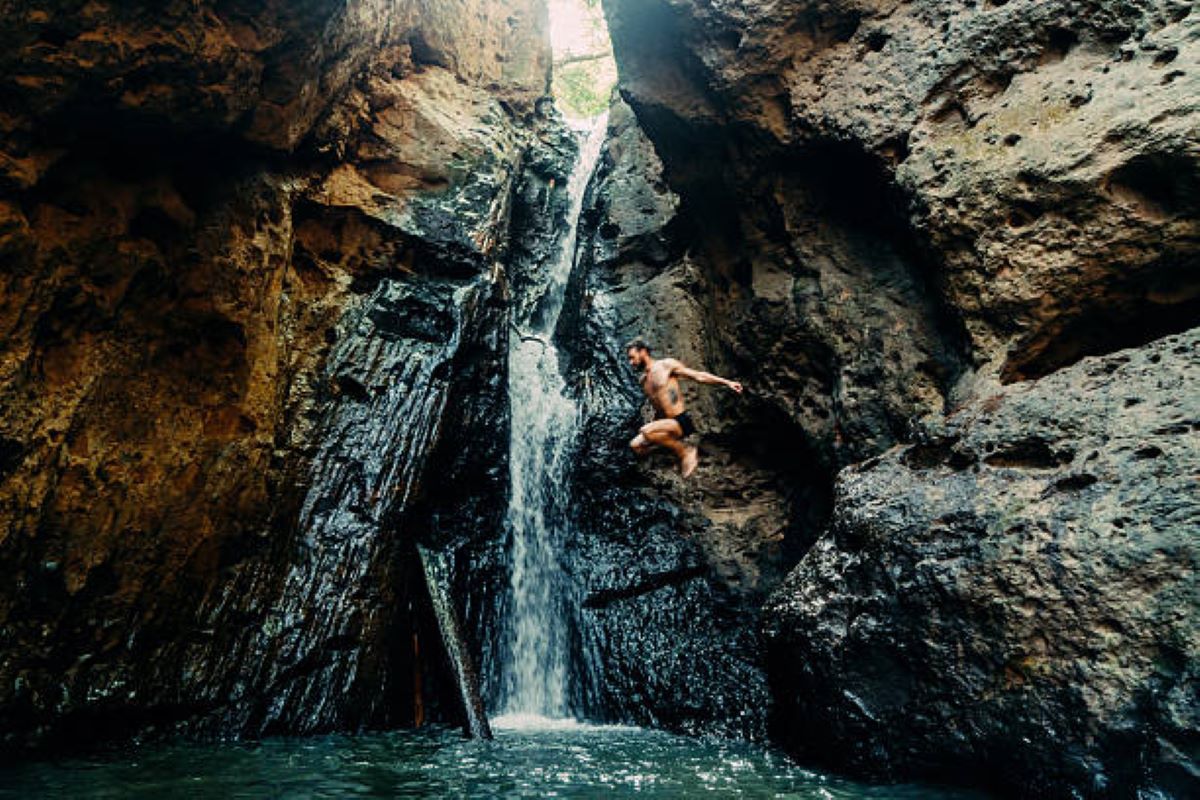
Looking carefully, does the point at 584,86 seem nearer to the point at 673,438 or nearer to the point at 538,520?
the point at 538,520

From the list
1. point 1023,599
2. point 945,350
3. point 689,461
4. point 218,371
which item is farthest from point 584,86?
point 1023,599

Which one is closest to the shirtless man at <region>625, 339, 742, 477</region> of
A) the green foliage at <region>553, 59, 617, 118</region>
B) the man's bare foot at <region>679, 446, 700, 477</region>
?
the man's bare foot at <region>679, 446, 700, 477</region>

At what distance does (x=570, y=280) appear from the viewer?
38.3ft

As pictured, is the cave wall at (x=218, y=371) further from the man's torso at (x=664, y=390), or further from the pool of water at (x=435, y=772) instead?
the man's torso at (x=664, y=390)

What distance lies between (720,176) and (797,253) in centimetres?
142

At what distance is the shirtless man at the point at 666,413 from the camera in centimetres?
756

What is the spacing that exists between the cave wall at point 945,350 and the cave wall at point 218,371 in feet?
9.53

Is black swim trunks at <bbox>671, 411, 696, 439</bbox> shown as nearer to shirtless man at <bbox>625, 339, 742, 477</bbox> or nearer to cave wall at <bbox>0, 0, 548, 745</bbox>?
shirtless man at <bbox>625, 339, 742, 477</bbox>

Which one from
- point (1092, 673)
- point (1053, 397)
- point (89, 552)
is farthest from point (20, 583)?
point (1053, 397)

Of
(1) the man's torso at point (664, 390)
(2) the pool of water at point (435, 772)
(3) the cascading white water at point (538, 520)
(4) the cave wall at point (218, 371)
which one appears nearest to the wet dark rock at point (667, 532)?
(3) the cascading white water at point (538, 520)

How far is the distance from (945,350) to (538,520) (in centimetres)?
510

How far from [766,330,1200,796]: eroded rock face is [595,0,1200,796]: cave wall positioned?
15 millimetres

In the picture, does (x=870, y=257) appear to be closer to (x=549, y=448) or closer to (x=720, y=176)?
(x=720, y=176)

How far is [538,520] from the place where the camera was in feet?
28.9
